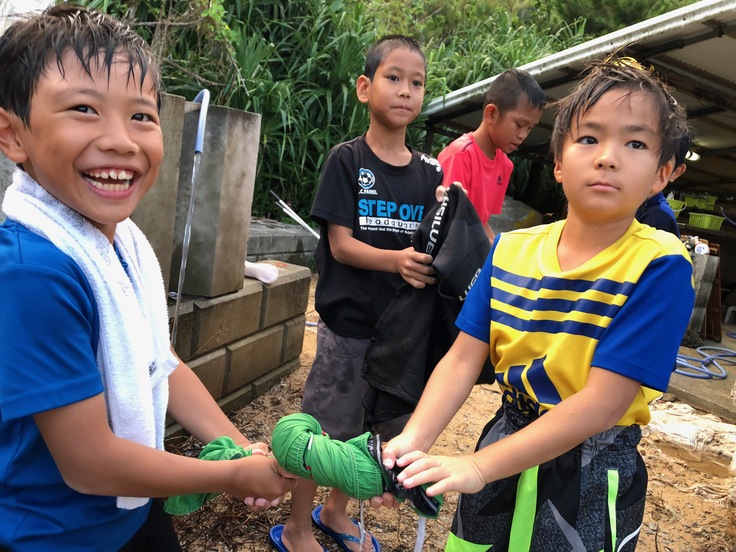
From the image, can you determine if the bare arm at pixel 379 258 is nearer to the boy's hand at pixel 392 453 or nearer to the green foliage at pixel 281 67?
the boy's hand at pixel 392 453

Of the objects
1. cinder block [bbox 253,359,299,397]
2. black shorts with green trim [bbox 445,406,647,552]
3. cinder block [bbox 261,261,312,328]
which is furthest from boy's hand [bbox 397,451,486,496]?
cinder block [bbox 253,359,299,397]

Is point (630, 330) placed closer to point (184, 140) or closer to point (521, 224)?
point (184, 140)

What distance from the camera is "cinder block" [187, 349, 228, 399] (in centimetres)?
280

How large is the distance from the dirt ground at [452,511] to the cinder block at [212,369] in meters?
0.28

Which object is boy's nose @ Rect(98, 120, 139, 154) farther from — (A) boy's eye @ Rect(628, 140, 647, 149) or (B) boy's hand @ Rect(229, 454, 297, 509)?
(A) boy's eye @ Rect(628, 140, 647, 149)

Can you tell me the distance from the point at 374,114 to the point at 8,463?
5.55 feet

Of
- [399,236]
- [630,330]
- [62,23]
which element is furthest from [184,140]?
[630,330]

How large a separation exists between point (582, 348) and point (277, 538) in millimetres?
1543

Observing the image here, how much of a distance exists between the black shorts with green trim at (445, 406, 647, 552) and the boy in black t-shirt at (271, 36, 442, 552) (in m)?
0.95

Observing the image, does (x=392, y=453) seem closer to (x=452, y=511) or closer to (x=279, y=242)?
(x=452, y=511)

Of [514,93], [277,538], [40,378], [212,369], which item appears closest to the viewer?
[40,378]

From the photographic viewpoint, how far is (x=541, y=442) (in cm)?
124

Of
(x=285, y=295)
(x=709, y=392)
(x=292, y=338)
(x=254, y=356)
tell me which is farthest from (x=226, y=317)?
(x=709, y=392)

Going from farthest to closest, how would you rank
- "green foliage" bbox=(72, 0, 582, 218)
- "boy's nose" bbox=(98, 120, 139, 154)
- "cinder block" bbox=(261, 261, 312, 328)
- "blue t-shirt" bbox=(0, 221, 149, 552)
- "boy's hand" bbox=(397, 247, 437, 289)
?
"green foliage" bbox=(72, 0, 582, 218) < "cinder block" bbox=(261, 261, 312, 328) < "boy's hand" bbox=(397, 247, 437, 289) < "boy's nose" bbox=(98, 120, 139, 154) < "blue t-shirt" bbox=(0, 221, 149, 552)
